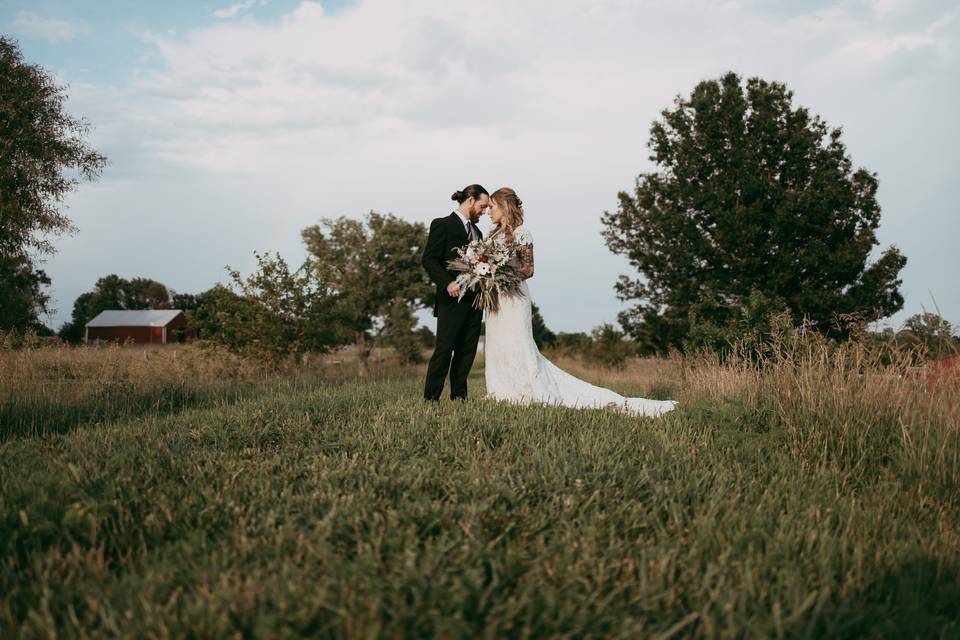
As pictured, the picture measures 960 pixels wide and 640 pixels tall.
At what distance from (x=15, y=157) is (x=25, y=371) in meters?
20.2

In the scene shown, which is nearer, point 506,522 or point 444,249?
point 506,522

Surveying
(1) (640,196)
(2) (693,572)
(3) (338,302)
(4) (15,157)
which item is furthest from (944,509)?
(4) (15,157)

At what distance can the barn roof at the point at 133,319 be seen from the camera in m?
70.6

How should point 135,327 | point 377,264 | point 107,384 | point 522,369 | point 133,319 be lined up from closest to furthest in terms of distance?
1. point 522,369
2. point 107,384
3. point 377,264
4. point 135,327
5. point 133,319

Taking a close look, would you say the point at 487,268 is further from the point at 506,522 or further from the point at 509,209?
the point at 506,522

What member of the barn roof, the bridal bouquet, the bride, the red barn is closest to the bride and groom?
the bride

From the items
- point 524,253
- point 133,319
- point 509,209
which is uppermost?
point 509,209

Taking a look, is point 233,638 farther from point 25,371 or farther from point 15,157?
point 15,157

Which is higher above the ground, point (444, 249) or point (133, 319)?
point (133, 319)

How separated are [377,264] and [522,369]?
30.9 meters

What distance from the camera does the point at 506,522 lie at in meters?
3.09

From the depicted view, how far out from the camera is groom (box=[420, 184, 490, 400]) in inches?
297

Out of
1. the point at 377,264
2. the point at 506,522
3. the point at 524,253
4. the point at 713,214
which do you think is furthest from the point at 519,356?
the point at 377,264

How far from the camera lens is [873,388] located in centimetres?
545
